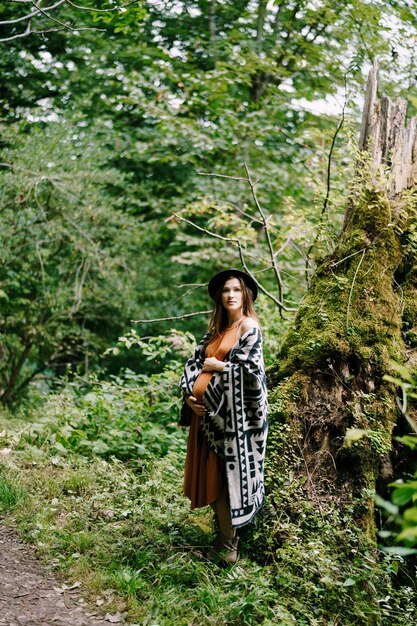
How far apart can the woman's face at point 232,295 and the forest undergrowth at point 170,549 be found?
4.14 ft

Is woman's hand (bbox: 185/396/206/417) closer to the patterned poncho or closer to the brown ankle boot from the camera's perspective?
the patterned poncho

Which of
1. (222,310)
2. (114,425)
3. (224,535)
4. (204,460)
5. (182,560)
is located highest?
(222,310)

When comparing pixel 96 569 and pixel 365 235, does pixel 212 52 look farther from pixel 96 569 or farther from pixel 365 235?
pixel 96 569

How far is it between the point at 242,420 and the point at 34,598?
168cm

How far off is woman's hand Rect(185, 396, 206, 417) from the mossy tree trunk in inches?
24.3

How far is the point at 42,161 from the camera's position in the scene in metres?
8.54

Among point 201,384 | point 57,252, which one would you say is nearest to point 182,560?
point 201,384

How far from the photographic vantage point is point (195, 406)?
4086 millimetres

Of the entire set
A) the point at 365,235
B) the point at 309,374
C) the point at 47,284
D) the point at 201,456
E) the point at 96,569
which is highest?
the point at 365,235

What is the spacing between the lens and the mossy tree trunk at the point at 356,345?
420 cm

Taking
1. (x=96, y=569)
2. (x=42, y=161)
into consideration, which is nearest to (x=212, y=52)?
(x=42, y=161)

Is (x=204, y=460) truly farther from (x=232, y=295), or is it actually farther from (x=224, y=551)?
(x=232, y=295)

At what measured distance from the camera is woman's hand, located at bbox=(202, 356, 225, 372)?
398 cm

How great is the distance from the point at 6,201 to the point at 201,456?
222 inches
